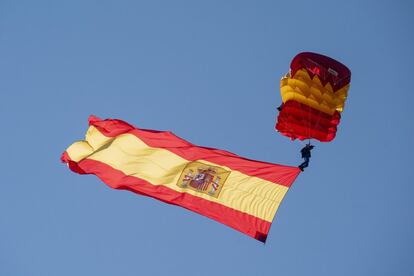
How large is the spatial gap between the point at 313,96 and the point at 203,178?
4212mm

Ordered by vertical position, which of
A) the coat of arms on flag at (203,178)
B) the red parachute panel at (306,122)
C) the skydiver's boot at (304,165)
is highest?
the red parachute panel at (306,122)

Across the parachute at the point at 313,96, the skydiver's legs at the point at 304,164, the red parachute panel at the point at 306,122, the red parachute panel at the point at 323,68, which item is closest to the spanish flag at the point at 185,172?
the skydiver's legs at the point at 304,164

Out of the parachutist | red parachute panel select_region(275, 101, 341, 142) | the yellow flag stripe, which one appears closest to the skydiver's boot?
the parachutist

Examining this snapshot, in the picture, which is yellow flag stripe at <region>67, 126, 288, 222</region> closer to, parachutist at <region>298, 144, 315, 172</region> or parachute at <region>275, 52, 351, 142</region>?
parachutist at <region>298, 144, 315, 172</region>

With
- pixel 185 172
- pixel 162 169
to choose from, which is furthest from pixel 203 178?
pixel 162 169

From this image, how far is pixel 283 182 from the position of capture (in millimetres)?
13016

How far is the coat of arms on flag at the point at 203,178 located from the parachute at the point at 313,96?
304 centimetres

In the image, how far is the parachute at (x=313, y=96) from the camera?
16.1m

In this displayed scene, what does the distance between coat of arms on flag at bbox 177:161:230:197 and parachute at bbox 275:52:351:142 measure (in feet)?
9.98

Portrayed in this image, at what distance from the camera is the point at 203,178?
14.5m

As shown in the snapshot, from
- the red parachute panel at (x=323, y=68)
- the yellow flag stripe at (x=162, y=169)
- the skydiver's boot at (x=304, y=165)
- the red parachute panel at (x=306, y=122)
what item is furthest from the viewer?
the red parachute panel at (x=306, y=122)

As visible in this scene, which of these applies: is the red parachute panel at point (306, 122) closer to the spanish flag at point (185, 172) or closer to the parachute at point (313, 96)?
the parachute at point (313, 96)

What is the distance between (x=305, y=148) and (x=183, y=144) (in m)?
3.31

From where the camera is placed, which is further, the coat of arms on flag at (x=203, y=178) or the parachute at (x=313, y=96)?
the parachute at (x=313, y=96)
